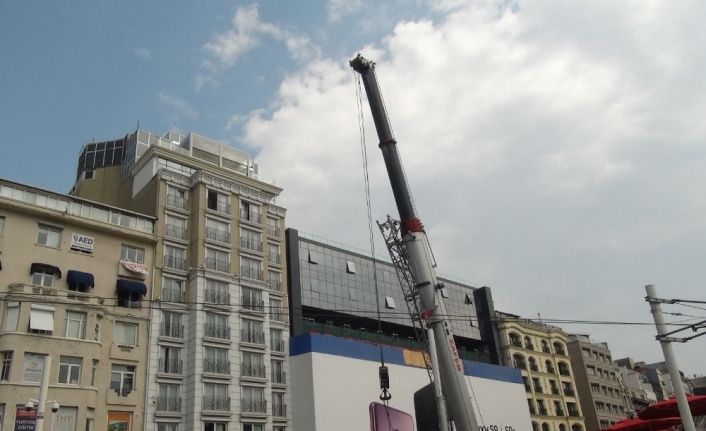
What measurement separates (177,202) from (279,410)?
69.9ft

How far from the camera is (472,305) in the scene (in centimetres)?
9094

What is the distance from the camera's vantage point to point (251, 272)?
190 ft

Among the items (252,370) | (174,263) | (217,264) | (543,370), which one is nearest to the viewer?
(252,370)

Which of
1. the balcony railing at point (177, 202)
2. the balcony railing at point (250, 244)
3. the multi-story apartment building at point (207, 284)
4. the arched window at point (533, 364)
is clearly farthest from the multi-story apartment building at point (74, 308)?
the arched window at point (533, 364)

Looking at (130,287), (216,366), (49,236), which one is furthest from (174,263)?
(49,236)

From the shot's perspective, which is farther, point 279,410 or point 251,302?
point 251,302

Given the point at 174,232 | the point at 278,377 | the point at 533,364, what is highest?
the point at 174,232

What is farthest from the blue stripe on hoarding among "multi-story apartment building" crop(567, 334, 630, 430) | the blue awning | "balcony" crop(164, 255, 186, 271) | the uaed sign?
"multi-story apartment building" crop(567, 334, 630, 430)

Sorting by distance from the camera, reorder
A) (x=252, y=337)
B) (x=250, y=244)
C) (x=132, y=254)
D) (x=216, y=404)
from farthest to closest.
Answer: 1. (x=250, y=244)
2. (x=252, y=337)
3. (x=132, y=254)
4. (x=216, y=404)

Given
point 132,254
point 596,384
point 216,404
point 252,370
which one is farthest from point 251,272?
point 596,384

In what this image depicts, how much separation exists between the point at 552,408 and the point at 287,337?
166 ft

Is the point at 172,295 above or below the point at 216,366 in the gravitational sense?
above

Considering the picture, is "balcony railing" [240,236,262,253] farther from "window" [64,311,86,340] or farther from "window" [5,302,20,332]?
"window" [5,302,20,332]

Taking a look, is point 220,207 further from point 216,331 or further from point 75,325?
point 75,325
